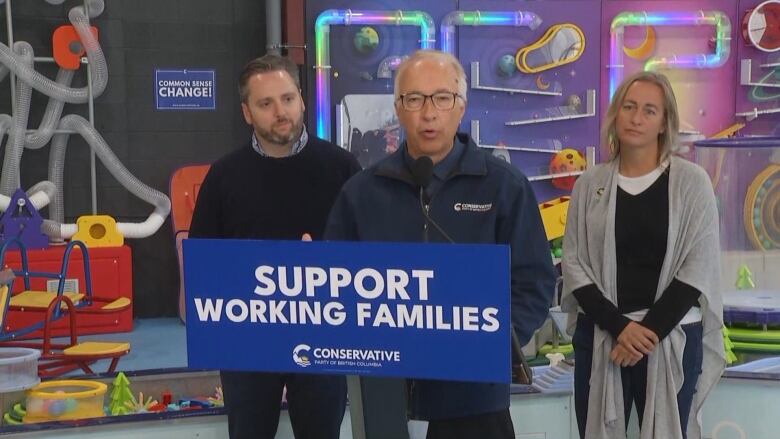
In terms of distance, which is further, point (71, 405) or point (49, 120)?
point (49, 120)

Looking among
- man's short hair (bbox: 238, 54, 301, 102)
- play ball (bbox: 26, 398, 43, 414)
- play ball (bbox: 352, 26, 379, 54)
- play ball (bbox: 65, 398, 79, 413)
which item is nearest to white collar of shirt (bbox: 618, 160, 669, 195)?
man's short hair (bbox: 238, 54, 301, 102)

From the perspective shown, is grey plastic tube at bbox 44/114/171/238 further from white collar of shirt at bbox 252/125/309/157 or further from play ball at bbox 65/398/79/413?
white collar of shirt at bbox 252/125/309/157

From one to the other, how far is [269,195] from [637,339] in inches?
43.5

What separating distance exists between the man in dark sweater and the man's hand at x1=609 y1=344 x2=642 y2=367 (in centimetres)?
78

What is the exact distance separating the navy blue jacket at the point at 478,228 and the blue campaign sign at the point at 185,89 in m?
5.12

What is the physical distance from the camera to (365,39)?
668cm

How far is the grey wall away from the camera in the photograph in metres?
6.67

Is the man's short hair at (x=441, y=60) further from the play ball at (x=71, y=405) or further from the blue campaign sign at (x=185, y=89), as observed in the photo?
the blue campaign sign at (x=185, y=89)

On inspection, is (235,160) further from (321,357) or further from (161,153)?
(161,153)

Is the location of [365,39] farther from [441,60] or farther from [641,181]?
[441,60]

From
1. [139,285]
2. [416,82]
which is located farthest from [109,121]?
[416,82]

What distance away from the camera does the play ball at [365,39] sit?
6.68 meters

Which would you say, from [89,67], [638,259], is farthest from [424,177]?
[89,67]

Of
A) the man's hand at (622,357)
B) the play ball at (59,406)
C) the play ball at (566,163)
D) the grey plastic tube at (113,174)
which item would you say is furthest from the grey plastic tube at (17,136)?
the man's hand at (622,357)
